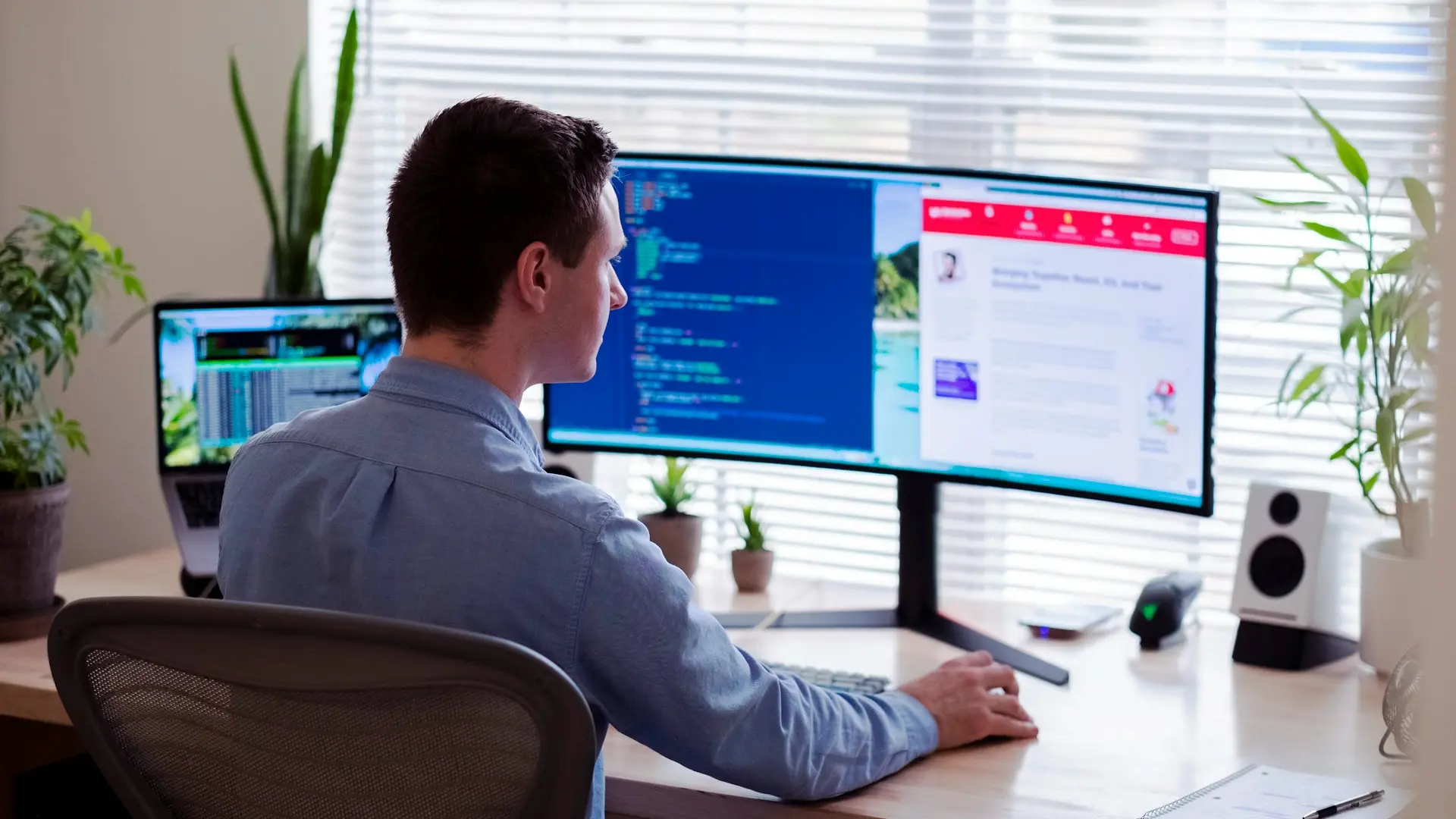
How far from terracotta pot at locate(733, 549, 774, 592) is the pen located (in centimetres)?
90

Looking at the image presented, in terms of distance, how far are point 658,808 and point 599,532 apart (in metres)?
0.41

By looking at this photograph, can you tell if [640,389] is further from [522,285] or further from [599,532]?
[599,532]

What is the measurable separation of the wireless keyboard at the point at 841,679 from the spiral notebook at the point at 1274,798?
366 mm

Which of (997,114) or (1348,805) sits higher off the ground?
(997,114)

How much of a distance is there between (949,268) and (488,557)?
86 cm

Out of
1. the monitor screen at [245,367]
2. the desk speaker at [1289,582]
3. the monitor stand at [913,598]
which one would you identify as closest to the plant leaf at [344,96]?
the monitor screen at [245,367]

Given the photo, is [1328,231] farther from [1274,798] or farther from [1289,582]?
[1274,798]

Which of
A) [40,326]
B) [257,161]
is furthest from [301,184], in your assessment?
[40,326]

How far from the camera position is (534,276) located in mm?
1287

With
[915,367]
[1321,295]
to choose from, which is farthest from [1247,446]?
[915,367]

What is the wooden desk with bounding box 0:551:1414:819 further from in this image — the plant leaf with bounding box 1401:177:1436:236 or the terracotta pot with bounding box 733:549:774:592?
the plant leaf with bounding box 1401:177:1436:236

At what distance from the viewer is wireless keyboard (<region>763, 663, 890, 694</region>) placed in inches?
66.2

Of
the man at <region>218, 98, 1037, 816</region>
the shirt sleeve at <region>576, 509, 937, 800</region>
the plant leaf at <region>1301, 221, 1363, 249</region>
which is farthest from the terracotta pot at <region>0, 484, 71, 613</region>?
the plant leaf at <region>1301, 221, 1363, 249</region>

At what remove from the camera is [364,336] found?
2115mm
